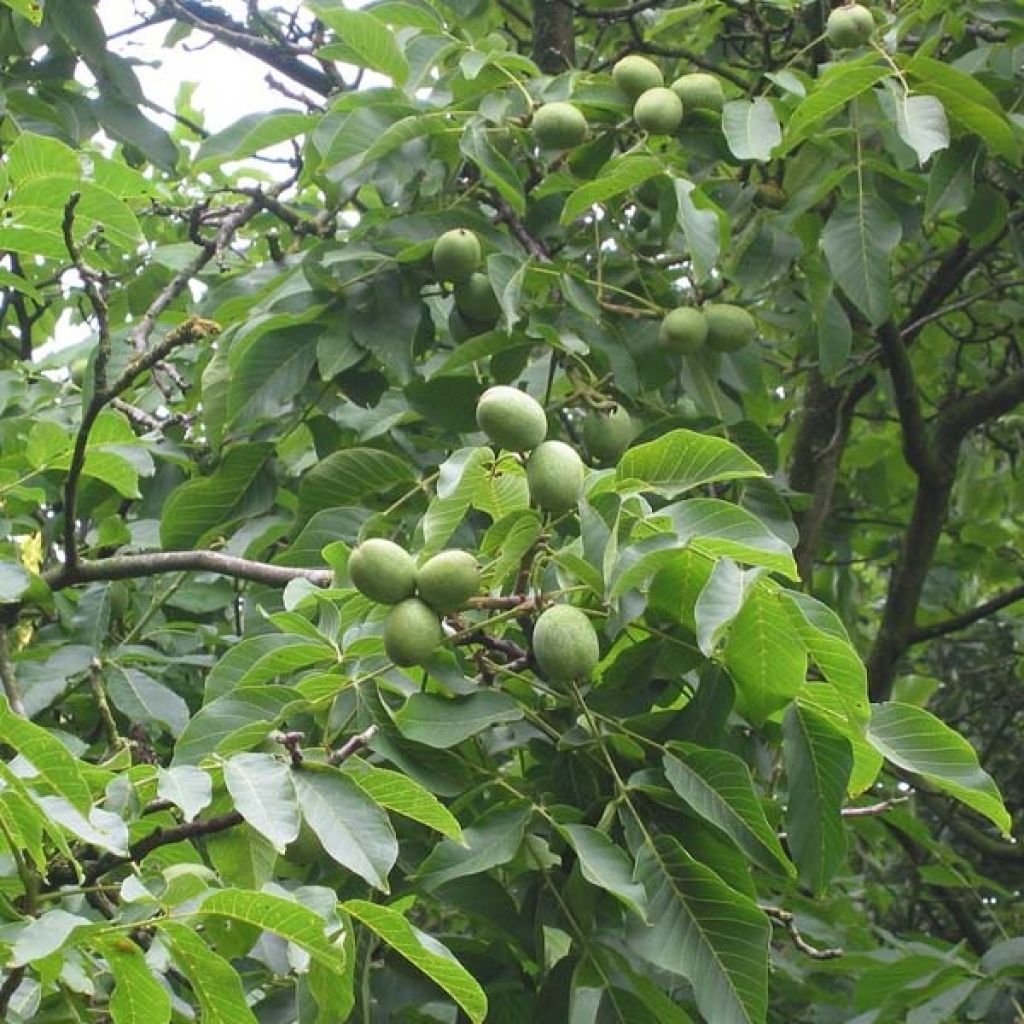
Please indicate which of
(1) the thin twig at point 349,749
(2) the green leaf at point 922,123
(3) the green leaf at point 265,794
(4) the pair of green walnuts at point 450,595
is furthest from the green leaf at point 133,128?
(3) the green leaf at point 265,794

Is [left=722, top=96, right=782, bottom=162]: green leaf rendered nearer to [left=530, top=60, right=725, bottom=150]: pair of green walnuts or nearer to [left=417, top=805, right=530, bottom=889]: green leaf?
[left=530, top=60, right=725, bottom=150]: pair of green walnuts

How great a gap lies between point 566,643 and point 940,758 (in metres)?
0.36

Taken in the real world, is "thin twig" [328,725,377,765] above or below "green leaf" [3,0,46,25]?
below

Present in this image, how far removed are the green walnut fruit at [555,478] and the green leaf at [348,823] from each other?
369mm

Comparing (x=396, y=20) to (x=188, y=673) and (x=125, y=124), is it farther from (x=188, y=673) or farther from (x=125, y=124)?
(x=188, y=673)

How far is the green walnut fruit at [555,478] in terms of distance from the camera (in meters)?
1.64

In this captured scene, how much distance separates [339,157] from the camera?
7.89 feet

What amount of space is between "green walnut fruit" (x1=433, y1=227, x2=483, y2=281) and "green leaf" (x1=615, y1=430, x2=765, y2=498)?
83 cm

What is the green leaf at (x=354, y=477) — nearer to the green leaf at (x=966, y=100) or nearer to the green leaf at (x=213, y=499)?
the green leaf at (x=213, y=499)

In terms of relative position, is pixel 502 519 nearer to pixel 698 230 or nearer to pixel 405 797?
pixel 405 797

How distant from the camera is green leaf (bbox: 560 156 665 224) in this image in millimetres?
2293

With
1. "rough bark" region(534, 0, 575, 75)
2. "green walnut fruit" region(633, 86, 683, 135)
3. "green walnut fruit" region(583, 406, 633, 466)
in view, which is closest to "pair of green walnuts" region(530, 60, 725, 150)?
"green walnut fruit" region(633, 86, 683, 135)

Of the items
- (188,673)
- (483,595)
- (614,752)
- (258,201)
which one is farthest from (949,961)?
(258,201)

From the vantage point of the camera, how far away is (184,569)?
208 centimetres
